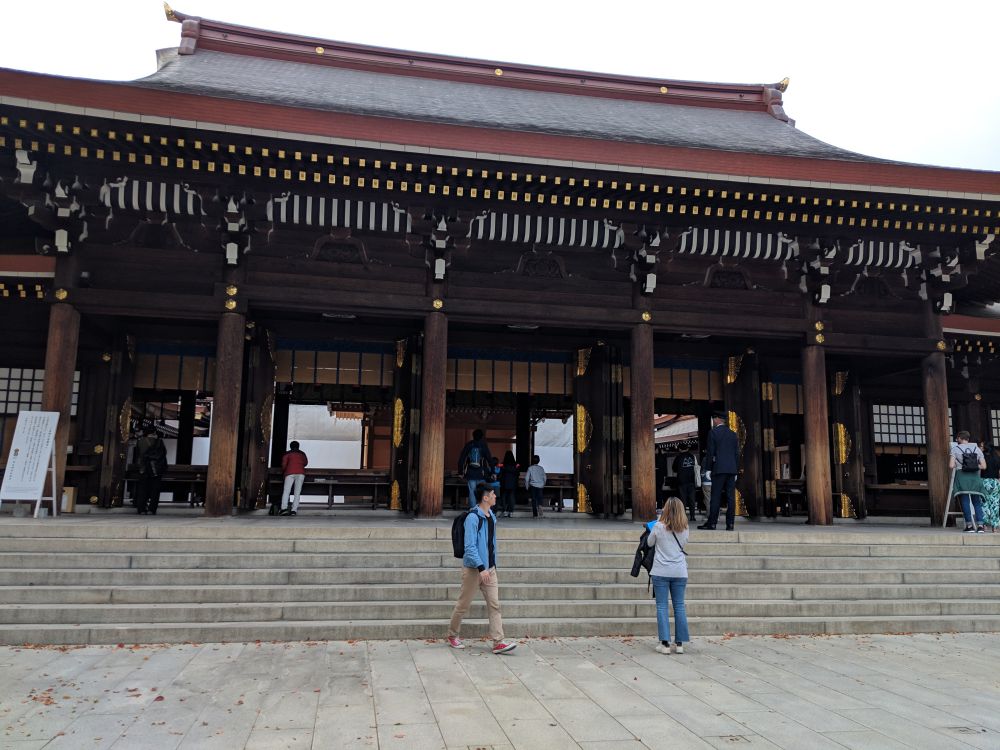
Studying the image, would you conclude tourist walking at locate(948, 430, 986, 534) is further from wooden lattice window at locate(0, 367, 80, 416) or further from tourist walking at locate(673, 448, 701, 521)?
wooden lattice window at locate(0, 367, 80, 416)

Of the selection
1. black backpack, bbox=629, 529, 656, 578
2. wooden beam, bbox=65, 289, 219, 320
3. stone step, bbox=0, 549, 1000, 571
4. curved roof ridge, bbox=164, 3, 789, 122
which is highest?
curved roof ridge, bbox=164, 3, 789, 122

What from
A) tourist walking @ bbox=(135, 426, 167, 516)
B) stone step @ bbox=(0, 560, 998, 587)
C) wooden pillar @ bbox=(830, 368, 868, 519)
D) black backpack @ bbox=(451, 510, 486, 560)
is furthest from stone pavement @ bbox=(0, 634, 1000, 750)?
wooden pillar @ bbox=(830, 368, 868, 519)

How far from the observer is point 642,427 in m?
11.2

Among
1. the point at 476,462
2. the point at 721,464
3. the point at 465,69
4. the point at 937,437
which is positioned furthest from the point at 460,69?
the point at 937,437

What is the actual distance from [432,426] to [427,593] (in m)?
3.53

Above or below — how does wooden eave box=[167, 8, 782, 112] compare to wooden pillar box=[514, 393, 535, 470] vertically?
above

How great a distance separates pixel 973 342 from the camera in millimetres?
13398

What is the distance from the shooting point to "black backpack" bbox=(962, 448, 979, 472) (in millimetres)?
10977

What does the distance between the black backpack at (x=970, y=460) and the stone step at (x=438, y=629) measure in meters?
3.74

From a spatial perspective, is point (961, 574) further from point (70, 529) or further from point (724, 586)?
point (70, 529)

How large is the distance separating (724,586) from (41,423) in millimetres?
9309

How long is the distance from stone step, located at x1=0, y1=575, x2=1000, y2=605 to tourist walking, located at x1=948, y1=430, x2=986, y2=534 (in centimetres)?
273

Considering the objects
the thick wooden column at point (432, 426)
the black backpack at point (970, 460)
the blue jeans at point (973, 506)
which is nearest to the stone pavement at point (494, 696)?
the thick wooden column at point (432, 426)

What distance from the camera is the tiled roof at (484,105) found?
12.3 m
